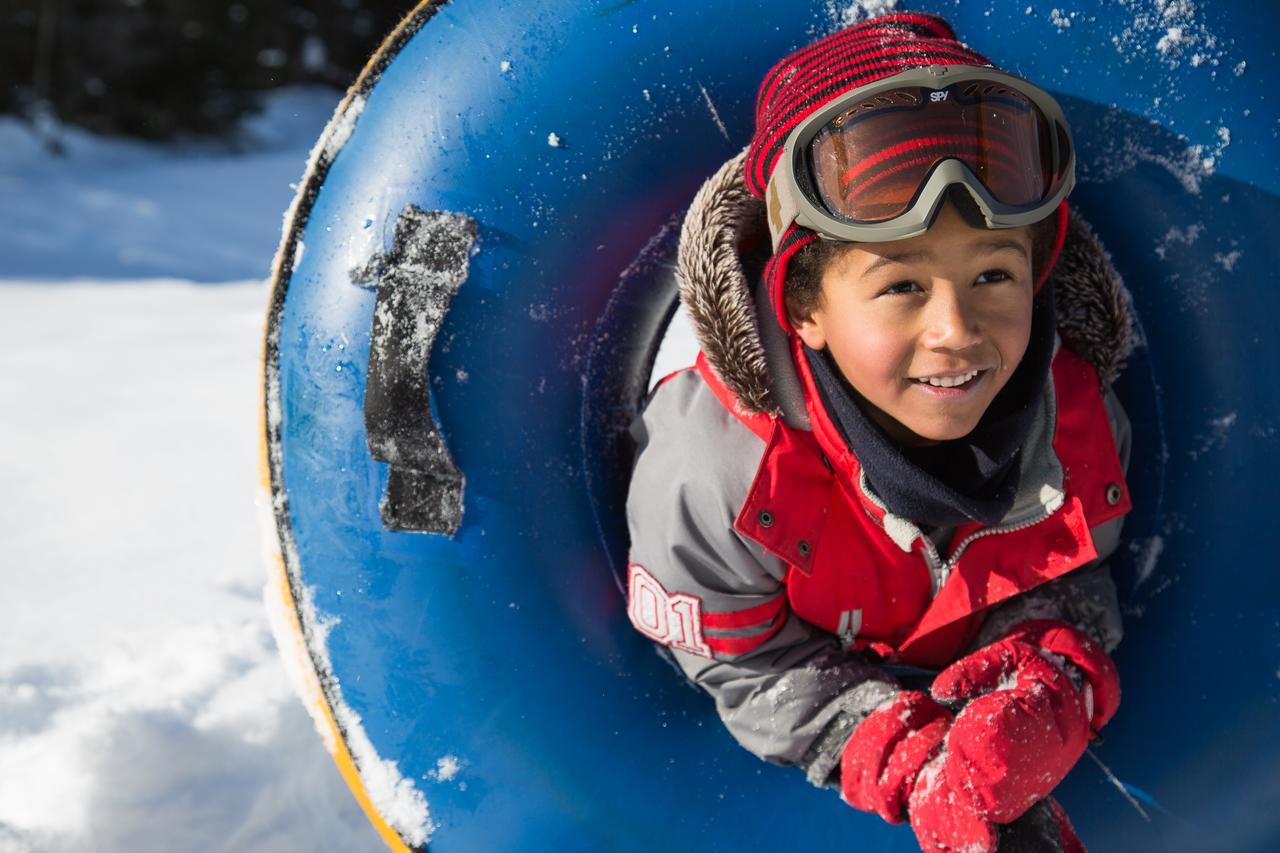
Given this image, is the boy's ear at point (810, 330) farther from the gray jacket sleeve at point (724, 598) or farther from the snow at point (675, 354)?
the snow at point (675, 354)

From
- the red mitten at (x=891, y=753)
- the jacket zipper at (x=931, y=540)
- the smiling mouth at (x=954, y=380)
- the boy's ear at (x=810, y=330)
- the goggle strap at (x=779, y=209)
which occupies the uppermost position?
the goggle strap at (x=779, y=209)

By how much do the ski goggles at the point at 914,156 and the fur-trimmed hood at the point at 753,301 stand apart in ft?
0.42

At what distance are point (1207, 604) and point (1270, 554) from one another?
0.33 feet

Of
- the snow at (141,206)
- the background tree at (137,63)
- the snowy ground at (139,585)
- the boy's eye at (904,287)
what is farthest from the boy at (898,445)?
the background tree at (137,63)

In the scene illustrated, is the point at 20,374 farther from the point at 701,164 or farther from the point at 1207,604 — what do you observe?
the point at 1207,604

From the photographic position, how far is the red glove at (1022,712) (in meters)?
1.27

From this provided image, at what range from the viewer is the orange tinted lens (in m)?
1.24

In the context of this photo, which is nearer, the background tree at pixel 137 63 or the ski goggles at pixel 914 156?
the ski goggles at pixel 914 156

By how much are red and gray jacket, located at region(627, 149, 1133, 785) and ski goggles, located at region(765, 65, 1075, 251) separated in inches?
6.2

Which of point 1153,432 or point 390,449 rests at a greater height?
point 390,449

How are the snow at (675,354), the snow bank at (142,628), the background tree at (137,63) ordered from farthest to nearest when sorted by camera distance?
the background tree at (137,63) → the snow at (675,354) → the snow bank at (142,628)

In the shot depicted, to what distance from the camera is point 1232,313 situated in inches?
55.9

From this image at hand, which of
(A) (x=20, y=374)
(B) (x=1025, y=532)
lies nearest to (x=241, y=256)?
(A) (x=20, y=374)

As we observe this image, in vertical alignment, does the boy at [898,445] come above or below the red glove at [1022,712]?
above
